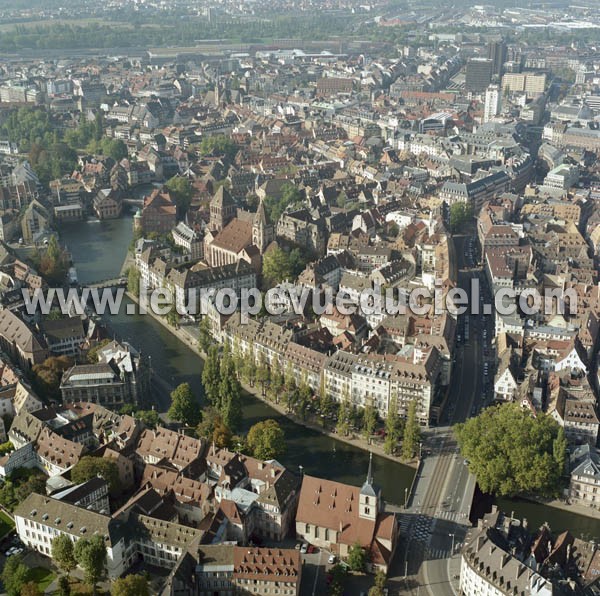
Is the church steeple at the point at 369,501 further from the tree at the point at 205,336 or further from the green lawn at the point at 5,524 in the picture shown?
the tree at the point at 205,336

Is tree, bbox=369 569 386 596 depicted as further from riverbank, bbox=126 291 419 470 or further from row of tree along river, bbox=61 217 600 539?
riverbank, bbox=126 291 419 470

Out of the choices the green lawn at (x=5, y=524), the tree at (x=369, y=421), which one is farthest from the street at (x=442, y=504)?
the green lawn at (x=5, y=524)

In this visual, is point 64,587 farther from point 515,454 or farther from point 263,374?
point 515,454

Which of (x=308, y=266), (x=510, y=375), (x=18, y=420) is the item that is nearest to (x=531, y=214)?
(x=308, y=266)

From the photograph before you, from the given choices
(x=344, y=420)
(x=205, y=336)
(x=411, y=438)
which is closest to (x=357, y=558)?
(x=411, y=438)

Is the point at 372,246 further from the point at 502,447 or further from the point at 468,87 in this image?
the point at 468,87
